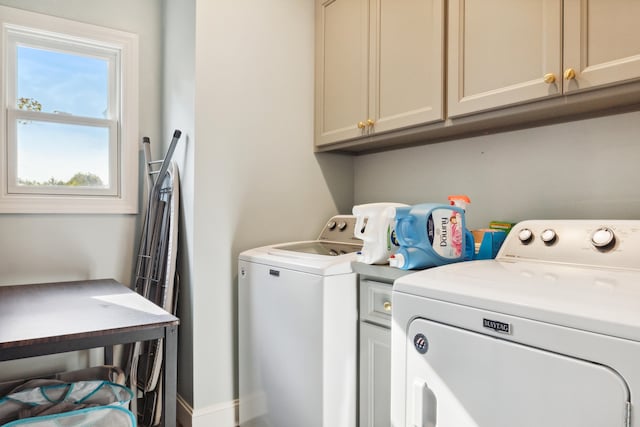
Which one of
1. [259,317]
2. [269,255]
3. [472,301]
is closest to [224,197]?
[269,255]

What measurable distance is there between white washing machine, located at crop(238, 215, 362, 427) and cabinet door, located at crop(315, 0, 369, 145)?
702 millimetres

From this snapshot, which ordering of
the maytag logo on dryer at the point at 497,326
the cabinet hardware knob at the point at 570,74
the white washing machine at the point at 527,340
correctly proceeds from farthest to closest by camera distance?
1. the cabinet hardware knob at the point at 570,74
2. the maytag logo on dryer at the point at 497,326
3. the white washing machine at the point at 527,340

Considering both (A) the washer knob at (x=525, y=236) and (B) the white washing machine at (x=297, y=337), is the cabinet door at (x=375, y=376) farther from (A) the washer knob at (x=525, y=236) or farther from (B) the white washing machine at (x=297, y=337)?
(A) the washer knob at (x=525, y=236)

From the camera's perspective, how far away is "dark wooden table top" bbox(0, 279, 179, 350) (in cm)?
127

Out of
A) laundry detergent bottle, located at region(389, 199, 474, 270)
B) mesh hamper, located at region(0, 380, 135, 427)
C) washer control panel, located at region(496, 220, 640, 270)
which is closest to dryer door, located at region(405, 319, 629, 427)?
laundry detergent bottle, located at region(389, 199, 474, 270)

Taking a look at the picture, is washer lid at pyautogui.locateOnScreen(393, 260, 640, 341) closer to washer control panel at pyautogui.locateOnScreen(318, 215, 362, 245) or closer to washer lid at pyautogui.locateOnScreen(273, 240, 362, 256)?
washer lid at pyautogui.locateOnScreen(273, 240, 362, 256)

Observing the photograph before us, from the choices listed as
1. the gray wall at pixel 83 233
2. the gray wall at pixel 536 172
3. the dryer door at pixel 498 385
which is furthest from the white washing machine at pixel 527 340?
the gray wall at pixel 83 233

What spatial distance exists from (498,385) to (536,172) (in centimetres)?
113

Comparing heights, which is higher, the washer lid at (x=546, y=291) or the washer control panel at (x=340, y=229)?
the washer control panel at (x=340, y=229)

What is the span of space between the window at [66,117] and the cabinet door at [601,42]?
2.22 metres

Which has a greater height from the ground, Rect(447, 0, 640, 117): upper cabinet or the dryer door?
Rect(447, 0, 640, 117): upper cabinet

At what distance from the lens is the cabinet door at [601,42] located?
1236mm

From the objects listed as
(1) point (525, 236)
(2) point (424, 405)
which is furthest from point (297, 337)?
(1) point (525, 236)

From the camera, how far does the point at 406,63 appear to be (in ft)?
6.19
